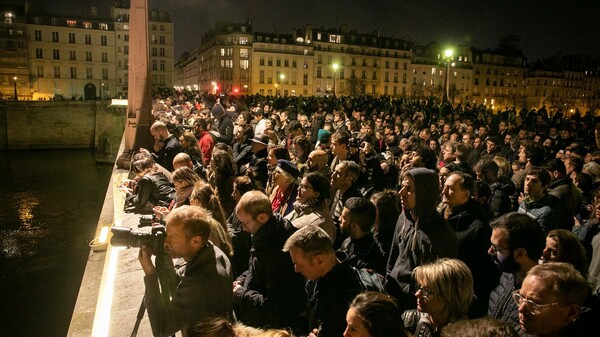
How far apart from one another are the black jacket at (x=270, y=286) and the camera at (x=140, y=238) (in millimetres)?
863

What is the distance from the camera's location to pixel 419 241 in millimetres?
3605

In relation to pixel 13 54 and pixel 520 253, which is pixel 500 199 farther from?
pixel 13 54

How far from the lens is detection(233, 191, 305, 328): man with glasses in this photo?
11.0ft

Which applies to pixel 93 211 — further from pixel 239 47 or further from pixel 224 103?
pixel 239 47

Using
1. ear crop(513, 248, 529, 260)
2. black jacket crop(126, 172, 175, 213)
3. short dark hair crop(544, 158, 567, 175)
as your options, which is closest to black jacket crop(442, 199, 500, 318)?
ear crop(513, 248, 529, 260)

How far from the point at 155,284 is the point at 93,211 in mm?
27972

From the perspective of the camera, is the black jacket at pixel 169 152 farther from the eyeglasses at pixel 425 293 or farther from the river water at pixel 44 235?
the river water at pixel 44 235

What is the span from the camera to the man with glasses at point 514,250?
10.3 feet

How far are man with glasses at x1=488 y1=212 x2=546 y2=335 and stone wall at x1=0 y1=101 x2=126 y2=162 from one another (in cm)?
4186

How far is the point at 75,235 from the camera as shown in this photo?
24.0 metres

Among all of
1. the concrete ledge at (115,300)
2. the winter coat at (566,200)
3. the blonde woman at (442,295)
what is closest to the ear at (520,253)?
the blonde woman at (442,295)

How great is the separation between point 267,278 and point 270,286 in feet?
0.22

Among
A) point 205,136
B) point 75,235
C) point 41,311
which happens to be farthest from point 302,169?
point 75,235

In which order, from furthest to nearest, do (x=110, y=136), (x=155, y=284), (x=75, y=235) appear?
A: (x=110, y=136) < (x=75, y=235) < (x=155, y=284)
